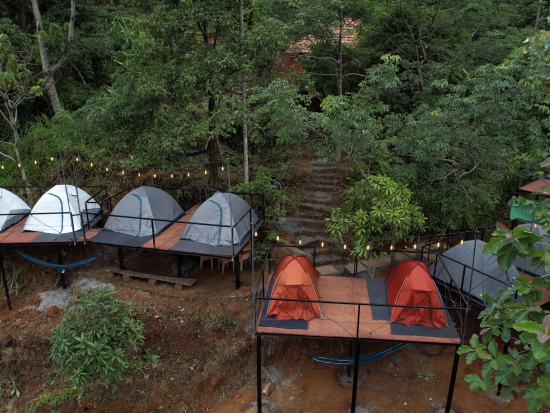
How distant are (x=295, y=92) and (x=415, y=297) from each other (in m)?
5.66

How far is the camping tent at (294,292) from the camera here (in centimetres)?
796

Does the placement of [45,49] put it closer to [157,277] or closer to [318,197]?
[157,277]

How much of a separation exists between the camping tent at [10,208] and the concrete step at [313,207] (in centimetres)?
825

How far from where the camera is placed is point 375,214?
29.6 feet

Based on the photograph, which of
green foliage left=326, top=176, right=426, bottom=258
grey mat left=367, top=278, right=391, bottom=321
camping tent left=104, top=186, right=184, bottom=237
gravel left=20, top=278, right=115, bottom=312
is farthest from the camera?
camping tent left=104, top=186, right=184, bottom=237

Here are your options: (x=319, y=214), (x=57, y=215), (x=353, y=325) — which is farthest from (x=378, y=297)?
(x=57, y=215)

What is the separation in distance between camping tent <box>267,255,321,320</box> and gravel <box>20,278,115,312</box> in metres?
4.63

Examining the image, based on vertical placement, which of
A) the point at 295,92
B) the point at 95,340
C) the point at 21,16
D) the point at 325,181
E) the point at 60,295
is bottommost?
the point at 60,295

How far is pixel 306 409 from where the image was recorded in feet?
26.9

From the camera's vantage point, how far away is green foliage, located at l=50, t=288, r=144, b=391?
7.55 meters

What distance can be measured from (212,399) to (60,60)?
12.3 meters

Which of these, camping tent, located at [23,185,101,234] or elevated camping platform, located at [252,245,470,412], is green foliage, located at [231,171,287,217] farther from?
camping tent, located at [23,185,101,234]

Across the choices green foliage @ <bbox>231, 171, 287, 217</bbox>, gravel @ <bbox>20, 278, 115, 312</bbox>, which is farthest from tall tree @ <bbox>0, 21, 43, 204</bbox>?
green foliage @ <bbox>231, 171, 287, 217</bbox>

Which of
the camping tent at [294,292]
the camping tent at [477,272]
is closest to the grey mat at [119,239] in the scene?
the camping tent at [294,292]
